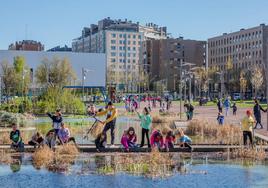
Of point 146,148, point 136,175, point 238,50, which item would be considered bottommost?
point 136,175

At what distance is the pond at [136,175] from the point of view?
48.6ft

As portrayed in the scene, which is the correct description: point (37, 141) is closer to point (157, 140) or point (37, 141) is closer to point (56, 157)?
point (56, 157)

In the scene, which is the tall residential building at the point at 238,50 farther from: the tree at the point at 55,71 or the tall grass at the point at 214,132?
the tall grass at the point at 214,132

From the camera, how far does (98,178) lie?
1570 centimetres

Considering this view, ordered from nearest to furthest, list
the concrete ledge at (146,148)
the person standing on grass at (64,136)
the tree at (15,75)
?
the concrete ledge at (146,148) < the person standing on grass at (64,136) < the tree at (15,75)

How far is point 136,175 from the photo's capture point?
16.2 m

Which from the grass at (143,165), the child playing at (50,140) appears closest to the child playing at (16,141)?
the child playing at (50,140)

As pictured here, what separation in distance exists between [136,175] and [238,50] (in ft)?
473

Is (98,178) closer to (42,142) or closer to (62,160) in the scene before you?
(62,160)

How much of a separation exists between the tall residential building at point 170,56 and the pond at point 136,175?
158568 millimetres

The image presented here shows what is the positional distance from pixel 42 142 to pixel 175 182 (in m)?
8.03

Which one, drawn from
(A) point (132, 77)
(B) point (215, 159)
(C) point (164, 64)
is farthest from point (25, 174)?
(C) point (164, 64)

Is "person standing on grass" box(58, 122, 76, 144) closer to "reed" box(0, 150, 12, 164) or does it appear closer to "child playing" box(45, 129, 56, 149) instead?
"child playing" box(45, 129, 56, 149)

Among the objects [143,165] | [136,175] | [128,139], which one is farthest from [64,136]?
[136,175]
